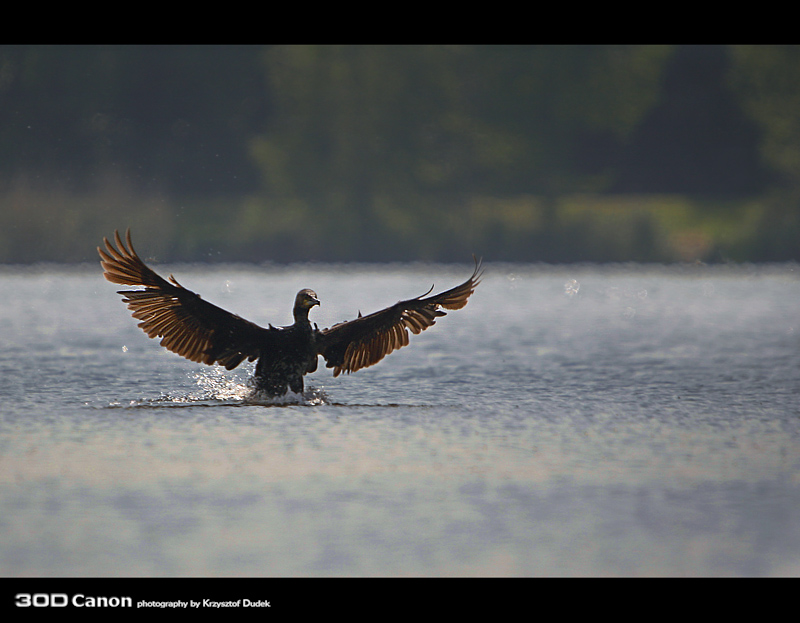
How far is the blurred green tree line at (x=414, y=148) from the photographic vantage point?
40.2 meters

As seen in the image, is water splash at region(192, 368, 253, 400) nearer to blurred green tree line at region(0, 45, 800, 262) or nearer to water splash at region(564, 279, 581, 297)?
water splash at region(564, 279, 581, 297)

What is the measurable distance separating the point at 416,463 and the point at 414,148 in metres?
37.8

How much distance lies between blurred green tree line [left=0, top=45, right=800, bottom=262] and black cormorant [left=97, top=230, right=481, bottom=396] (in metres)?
28.8

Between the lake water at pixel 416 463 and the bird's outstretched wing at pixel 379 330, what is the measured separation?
401 mm

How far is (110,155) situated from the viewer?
4244cm

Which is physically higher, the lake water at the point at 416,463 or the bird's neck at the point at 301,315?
the bird's neck at the point at 301,315

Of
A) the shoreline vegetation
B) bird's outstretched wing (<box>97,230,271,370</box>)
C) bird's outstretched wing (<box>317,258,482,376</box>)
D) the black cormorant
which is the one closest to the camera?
bird's outstretched wing (<box>97,230,271,370</box>)

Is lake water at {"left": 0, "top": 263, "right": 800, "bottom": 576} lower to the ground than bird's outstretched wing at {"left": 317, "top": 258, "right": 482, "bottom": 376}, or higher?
lower

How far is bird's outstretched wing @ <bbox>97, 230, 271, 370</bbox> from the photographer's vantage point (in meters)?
9.24

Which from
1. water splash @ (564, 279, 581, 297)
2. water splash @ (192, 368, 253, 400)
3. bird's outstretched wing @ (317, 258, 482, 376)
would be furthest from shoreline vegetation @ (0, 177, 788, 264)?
bird's outstretched wing @ (317, 258, 482, 376)

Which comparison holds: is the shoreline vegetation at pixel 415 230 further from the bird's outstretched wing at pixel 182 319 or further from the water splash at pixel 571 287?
the bird's outstretched wing at pixel 182 319

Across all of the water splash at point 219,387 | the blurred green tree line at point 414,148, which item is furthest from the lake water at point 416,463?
the blurred green tree line at point 414,148

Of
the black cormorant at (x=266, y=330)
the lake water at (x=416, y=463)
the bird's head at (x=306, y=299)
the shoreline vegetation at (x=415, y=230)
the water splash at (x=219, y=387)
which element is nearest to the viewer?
the lake water at (x=416, y=463)

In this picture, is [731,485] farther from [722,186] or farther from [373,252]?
[722,186]
